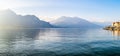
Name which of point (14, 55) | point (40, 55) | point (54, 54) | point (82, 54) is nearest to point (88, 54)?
point (82, 54)

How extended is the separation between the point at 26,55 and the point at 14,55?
3.13 metres

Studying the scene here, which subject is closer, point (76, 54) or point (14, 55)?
point (14, 55)

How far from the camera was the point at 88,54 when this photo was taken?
51.1 metres

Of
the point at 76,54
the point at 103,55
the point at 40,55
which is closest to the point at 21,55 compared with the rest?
the point at 40,55

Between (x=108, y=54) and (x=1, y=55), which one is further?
(x=108, y=54)

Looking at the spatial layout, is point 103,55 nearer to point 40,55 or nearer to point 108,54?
point 108,54

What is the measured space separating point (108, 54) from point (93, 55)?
497cm

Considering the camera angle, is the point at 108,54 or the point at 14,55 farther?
the point at 108,54

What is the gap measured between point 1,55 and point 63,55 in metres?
16.3

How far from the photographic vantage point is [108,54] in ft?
169

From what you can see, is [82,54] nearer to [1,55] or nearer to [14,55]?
[14,55]

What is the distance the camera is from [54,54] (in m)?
50.6

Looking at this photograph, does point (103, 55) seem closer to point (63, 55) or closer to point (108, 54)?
point (108, 54)

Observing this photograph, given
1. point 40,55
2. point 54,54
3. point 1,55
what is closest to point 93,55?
point 54,54
